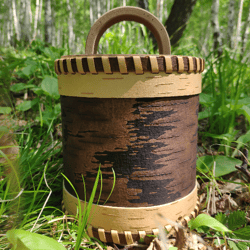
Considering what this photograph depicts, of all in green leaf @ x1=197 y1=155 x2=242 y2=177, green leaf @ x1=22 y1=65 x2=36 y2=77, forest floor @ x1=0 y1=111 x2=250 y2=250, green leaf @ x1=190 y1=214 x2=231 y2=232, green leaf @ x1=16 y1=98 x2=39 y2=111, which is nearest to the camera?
green leaf @ x1=190 y1=214 x2=231 y2=232

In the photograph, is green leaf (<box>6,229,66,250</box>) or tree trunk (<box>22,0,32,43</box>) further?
tree trunk (<box>22,0,32,43</box>)

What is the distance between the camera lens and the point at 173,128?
0.95 metres

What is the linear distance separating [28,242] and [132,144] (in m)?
0.49

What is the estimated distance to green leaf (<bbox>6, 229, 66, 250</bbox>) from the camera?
61cm

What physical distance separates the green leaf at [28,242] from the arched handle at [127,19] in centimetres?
85

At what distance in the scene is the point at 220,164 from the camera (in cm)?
136

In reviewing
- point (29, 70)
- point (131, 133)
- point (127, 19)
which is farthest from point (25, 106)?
point (131, 133)

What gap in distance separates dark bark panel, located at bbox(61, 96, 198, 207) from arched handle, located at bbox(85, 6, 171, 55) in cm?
34

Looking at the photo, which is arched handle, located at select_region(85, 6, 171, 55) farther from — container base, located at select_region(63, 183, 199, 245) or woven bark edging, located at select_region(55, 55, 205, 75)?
container base, located at select_region(63, 183, 199, 245)

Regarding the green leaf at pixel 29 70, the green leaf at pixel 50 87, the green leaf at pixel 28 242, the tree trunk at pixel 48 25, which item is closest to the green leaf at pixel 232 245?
the green leaf at pixel 28 242

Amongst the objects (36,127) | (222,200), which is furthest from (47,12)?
(222,200)

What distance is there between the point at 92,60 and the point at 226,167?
100 cm

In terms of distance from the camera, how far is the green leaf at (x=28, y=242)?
61 cm

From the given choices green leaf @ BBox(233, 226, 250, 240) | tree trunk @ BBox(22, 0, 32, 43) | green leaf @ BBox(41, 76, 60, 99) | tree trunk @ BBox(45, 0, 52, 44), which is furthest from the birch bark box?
tree trunk @ BBox(45, 0, 52, 44)
